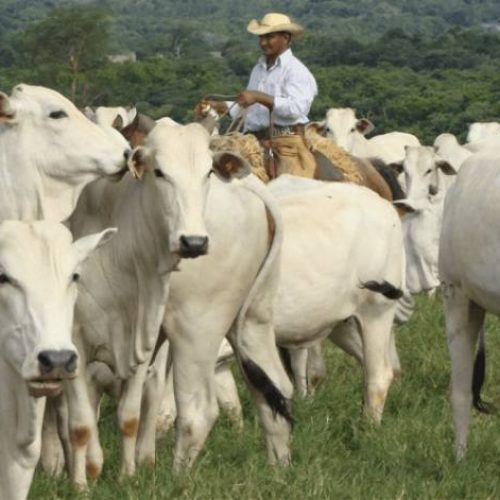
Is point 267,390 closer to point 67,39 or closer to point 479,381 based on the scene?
point 479,381

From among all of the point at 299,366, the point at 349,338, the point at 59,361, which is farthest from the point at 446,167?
the point at 59,361

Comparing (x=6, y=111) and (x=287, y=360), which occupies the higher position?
(x=6, y=111)

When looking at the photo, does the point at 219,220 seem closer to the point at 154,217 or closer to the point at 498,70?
the point at 154,217

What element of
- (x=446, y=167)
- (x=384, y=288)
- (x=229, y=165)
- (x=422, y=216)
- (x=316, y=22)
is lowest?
(x=316, y=22)

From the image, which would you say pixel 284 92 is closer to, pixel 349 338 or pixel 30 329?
pixel 349 338

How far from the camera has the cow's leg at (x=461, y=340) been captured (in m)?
9.38

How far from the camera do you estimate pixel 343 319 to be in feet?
33.9

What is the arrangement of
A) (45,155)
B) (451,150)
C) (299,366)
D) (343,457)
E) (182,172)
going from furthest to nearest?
(451,150) → (299,366) → (343,457) → (45,155) → (182,172)

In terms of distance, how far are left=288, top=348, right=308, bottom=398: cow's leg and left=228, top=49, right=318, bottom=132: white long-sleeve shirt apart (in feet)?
4.34

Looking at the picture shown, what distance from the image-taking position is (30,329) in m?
6.89

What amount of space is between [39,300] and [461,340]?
308 centimetres

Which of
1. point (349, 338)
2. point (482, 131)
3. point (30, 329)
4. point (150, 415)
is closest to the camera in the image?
point (30, 329)

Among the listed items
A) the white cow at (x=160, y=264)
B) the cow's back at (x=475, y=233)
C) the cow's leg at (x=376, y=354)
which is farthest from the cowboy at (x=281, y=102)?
the white cow at (x=160, y=264)

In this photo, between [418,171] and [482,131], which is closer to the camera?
[418,171]
